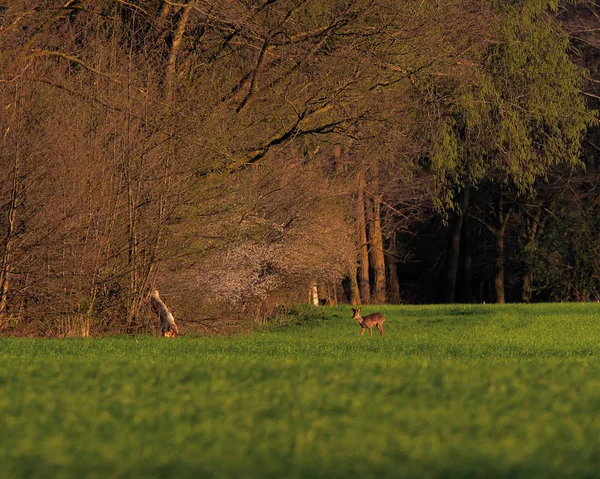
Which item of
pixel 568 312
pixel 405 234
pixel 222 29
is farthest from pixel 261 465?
pixel 405 234

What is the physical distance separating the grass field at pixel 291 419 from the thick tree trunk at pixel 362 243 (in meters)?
22.4

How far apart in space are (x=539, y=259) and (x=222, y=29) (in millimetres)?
22218

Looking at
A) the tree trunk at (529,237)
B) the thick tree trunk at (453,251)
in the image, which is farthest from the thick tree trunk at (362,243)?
the tree trunk at (529,237)

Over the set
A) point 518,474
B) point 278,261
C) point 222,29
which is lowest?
point 518,474

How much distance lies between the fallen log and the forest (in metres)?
0.16

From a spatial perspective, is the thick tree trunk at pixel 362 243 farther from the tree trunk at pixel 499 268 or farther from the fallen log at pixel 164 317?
the fallen log at pixel 164 317

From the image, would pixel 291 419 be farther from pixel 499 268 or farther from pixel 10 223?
pixel 499 268

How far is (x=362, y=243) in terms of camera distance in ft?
122

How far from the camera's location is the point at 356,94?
75.5 feet

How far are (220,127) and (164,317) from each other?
4.19 metres

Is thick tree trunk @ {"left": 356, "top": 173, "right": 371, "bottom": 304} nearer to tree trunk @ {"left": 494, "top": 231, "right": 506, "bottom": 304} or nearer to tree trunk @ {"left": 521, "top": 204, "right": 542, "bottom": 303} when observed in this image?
tree trunk @ {"left": 494, "top": 231, "right": 506, "bottom": 304}

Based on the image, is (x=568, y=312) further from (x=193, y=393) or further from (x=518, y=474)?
(x=518, y=474)

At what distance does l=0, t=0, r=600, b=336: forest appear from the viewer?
1861 centimetres

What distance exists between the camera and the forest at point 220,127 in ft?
61.1
